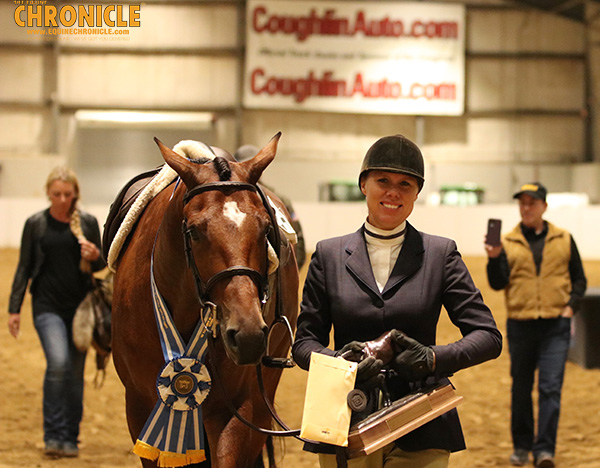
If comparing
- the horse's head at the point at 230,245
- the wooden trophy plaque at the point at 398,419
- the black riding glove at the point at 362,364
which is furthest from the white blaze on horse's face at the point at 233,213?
the wooden trophy plaque at the point at 398,419

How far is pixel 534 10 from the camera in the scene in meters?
19.8

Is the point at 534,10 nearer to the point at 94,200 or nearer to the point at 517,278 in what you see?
the point at 94,200

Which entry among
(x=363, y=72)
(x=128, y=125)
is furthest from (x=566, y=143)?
(x=128, y=125)

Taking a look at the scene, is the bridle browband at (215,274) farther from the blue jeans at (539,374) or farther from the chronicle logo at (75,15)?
the chronicle logo at (75,15)

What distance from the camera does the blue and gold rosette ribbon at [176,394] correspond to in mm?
2855

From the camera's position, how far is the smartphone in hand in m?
5.03

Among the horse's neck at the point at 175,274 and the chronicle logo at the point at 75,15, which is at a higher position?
the chronicle logo at the point at 75,15

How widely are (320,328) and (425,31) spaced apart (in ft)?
58.1

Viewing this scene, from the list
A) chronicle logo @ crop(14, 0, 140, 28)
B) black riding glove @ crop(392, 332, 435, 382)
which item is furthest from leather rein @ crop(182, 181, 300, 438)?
chronicle logo @ crop(14, 0, 140, 28)

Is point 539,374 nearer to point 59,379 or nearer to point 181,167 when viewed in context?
point 59,379

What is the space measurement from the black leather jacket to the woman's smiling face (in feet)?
10.0

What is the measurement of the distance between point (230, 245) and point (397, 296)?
0.52 metres

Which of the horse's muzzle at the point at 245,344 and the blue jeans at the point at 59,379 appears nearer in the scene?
the horse's muzzle at the point at 245,344

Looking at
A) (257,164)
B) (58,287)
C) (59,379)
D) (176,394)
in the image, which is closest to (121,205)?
(176,394)
